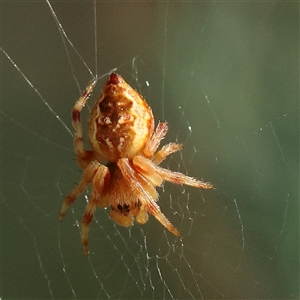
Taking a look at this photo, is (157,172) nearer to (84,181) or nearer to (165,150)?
(165,150)

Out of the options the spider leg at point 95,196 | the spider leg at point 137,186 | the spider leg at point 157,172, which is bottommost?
the spider leg at point 95,196

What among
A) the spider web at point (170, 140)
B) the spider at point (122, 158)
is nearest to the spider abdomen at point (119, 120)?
the spider at point (122, 158)

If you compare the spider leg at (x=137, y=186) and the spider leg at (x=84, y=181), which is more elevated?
the spider leg at (x=137, y=186)

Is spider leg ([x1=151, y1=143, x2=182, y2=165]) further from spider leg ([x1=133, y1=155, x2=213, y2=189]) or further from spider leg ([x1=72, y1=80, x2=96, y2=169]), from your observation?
spider leg ([x1=72, y1=80, x2=96, y2=169])

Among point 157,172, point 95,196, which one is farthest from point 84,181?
point 157,172

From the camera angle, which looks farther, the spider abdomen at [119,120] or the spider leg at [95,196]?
the spider leg at [95,196]

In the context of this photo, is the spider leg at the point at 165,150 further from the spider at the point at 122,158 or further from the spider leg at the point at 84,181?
the spider leg at the point at 84,181

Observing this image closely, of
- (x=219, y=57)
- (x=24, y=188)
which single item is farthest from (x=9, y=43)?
(x=219, y=57)
